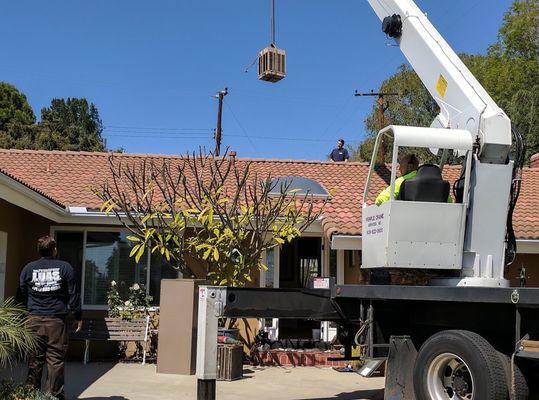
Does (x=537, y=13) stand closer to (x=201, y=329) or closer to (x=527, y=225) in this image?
(x=527, y=225)

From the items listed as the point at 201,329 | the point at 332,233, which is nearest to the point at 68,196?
the point at 332,233

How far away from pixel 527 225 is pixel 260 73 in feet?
20.0

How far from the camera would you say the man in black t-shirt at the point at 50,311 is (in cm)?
649

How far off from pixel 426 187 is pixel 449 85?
1.38 m

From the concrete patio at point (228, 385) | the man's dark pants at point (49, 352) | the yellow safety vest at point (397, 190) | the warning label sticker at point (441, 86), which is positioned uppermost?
the warning label sticker at point (441, 86)

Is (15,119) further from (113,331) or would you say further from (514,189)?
(514,189)

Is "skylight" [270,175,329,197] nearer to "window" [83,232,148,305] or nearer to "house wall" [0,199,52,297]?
"window" [83,232,148,305]

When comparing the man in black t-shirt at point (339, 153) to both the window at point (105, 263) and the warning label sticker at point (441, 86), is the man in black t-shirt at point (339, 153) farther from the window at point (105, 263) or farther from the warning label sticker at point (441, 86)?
the warning label sticker at point (441, 86)

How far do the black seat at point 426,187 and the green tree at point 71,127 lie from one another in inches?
1638

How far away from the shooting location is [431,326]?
5887mm

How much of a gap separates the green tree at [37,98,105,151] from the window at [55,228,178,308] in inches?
1314

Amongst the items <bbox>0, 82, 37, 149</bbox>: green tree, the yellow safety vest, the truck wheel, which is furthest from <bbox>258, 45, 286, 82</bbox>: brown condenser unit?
<bbox>0, 82, 37, 149</bbox>: green tree

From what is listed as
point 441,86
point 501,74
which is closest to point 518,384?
point 441,86

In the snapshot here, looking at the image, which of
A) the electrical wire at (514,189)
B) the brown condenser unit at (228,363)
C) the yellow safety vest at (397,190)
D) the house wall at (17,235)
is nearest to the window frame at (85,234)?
the house wall at (17,235)
